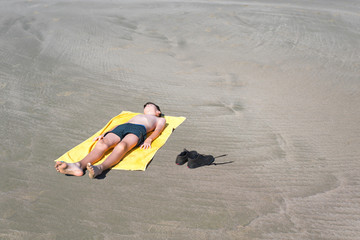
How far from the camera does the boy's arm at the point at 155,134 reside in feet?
12.1

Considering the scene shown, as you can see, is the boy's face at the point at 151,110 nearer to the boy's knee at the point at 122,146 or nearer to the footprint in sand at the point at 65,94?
the boy's knee at the point at 122,146

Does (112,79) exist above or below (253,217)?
above

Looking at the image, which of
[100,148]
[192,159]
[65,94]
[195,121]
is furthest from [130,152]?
[65,94]

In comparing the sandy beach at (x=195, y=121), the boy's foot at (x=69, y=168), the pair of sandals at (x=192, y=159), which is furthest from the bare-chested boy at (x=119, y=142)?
the pair of sandals at (x=192, y=159)

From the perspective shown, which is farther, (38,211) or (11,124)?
(11,124)

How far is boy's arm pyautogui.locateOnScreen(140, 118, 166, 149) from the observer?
3.67 metres

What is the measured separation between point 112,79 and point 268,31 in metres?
4.41

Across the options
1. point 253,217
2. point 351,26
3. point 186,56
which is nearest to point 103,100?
point 186,56

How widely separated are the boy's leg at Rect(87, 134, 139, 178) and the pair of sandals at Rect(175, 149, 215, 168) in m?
0.54

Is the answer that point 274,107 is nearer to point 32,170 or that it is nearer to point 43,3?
point 32,170

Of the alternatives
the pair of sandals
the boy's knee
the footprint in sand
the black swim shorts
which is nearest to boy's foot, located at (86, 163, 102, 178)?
the boy's knee

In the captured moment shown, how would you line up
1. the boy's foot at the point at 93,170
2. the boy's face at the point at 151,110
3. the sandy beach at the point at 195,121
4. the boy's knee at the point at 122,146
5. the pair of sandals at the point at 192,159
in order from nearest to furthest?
the sandy beach at the point at 195,121, the boy's foot at the point at 93,170, the pair of sandals at the point at 192,159, the boy's knee at the point at 122,146, the boy's face at the point at 151,110

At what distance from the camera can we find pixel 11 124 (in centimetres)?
419

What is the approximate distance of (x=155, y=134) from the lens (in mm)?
3852
